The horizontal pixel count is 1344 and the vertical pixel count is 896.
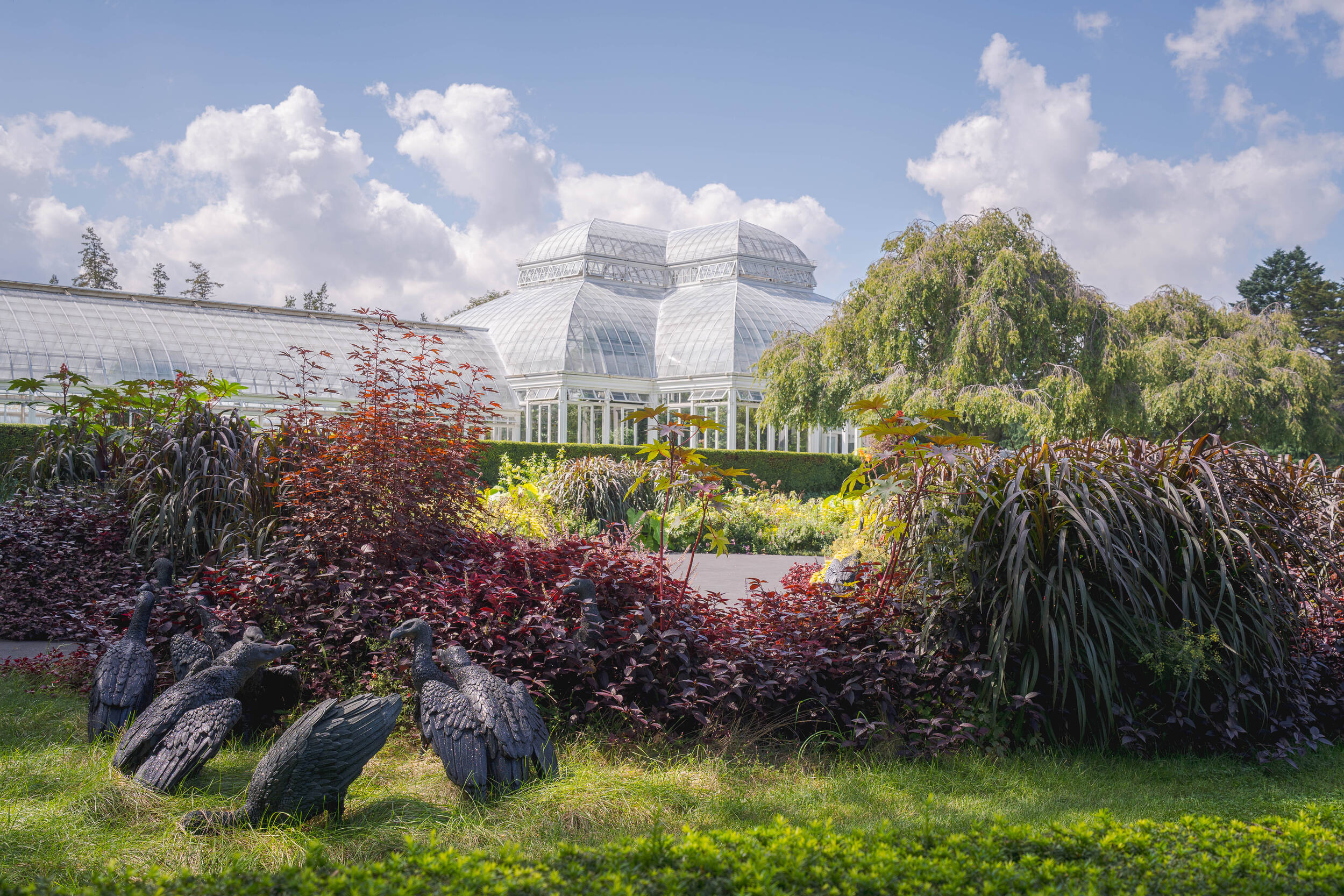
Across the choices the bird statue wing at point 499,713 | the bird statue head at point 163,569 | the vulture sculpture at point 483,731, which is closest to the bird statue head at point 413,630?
the vulture sculpture at point 483,731

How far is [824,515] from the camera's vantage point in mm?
13109

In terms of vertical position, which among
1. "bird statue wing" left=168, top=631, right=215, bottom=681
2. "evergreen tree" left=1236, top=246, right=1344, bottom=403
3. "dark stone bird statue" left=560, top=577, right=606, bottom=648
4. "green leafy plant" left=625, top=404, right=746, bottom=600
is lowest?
"bird statue wing" left=168, top=631, right=215, bottom=681

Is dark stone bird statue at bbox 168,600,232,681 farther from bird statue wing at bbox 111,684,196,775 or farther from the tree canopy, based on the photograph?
the tree canopy

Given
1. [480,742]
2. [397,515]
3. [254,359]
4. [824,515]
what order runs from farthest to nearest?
[254,359] → [824,515] → [397,515] → [480,742]

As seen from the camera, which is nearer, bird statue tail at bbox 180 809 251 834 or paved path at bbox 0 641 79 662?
bird statue tail at bbox 180 809 251 834

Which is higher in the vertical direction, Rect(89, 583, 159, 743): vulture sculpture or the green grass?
Rect(89, 583, 159, 743): vulture sculpture

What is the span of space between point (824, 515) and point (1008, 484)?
882 cm

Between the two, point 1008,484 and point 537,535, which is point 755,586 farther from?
point 537,535

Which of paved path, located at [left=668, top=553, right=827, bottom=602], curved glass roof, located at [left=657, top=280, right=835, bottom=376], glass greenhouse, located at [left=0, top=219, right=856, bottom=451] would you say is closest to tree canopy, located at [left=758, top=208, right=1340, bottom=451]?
glass greenhouse, located at [left=0, top=219, right=856, bottom=451]

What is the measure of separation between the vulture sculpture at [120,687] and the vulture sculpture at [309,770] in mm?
1127

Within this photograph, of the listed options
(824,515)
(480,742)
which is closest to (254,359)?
(824,515)

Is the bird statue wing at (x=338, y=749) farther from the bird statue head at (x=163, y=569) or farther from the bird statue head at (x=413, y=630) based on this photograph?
the bird statue head at (x=163, y=569)

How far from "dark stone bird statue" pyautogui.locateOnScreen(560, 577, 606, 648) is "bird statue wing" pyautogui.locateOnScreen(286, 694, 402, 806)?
1.17 m

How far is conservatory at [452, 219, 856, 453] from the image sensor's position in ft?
86.1
